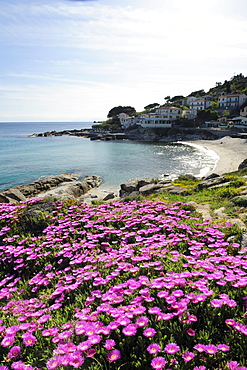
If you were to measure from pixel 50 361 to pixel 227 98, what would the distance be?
118 meters

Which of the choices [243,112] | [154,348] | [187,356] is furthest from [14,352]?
[243,112]

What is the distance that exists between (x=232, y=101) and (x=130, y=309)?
379 feet

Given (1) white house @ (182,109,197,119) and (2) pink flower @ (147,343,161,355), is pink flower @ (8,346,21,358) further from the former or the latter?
(1) white house @ (182,109,197,119)

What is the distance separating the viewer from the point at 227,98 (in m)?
105

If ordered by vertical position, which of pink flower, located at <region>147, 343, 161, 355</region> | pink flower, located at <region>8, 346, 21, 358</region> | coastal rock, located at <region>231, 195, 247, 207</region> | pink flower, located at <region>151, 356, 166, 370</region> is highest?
pink flower, located at <region>151, 356, 166, 370</region>

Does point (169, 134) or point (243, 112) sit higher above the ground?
point (243, 112)

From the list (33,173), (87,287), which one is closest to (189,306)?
(87,287)

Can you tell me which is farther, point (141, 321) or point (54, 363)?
point (141, 321)

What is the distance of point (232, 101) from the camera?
10269cm

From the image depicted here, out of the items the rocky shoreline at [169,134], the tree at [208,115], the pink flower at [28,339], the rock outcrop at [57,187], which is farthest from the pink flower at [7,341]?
the tree at [208,115]

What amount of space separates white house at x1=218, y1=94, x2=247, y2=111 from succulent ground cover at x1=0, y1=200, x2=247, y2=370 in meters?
111

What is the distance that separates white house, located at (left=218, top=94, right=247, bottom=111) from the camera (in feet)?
330

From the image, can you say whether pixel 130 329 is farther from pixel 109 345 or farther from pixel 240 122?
pixel 240 122

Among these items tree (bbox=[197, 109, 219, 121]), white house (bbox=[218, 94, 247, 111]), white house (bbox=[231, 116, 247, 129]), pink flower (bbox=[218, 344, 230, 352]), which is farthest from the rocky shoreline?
pink flower (bbox=[218, 344, 230, 352])
